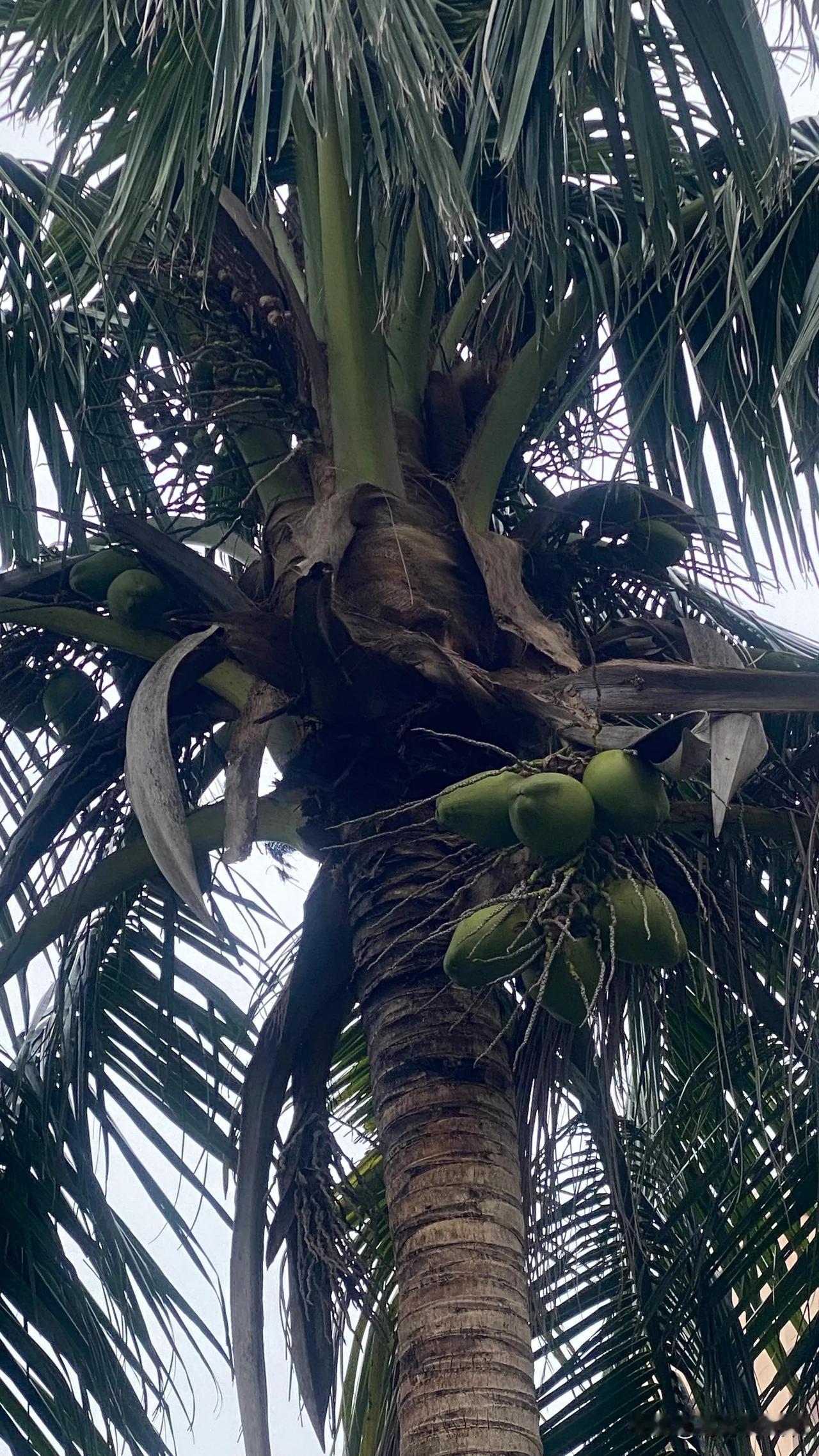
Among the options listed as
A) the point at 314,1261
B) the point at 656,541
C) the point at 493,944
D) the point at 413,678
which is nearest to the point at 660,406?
the point at 656,541

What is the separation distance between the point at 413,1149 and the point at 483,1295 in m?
0.26

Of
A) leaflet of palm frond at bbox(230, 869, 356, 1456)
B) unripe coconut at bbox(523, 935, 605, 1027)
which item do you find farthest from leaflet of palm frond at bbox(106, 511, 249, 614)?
unripe coconut at bbox(523, 935, 605, 1027)

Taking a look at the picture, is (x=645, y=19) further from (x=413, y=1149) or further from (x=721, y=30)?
(x=413, y=1149)

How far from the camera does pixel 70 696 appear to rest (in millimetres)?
3127

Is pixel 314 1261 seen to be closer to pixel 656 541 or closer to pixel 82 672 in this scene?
pixel 82 672

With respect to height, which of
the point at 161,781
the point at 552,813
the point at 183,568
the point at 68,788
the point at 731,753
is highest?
the point at 183,568

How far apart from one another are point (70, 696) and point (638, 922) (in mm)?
1420

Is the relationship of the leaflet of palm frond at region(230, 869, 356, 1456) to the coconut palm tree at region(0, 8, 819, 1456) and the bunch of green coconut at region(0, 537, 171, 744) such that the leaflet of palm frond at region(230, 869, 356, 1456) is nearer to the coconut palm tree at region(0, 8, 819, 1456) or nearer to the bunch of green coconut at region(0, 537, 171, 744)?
the coconut palm tree at region(0, 8, 819, 1456)

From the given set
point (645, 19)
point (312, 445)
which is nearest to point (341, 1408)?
point (312, 445)

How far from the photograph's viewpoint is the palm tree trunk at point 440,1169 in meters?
2.18

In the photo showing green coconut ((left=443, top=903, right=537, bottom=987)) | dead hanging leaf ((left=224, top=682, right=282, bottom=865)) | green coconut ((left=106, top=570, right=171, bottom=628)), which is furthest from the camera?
green coconut ((left=106, top=570, right=171, bottom=628))

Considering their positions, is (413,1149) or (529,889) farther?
(413,1149)

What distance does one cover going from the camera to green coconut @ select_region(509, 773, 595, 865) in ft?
6.81

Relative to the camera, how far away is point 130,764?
2445 mm
